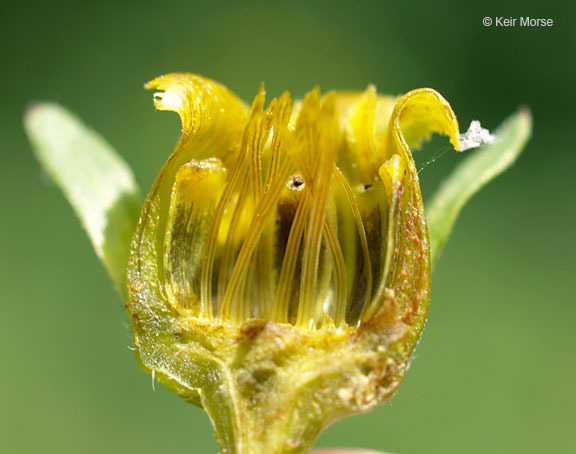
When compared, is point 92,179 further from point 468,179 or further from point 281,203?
point 468,179

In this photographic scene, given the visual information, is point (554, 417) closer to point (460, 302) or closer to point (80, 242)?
point (460, 302)

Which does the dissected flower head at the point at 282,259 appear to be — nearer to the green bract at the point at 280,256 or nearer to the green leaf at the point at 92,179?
the green bract at the point at 280,256

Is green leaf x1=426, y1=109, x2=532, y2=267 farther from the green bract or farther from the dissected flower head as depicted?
the dissected flower head

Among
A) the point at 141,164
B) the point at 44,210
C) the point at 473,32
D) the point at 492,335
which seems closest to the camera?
the point at 492,335

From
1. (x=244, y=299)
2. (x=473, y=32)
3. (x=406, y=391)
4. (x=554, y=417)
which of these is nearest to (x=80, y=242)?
(x=406, y=391)

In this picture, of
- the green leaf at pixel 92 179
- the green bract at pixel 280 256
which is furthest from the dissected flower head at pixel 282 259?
the green leaf at pixel 92 179

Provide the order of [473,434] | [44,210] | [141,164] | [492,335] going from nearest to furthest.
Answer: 1. [473,434]
2. [492,335]
3. [44,210]
4. [141,164]
